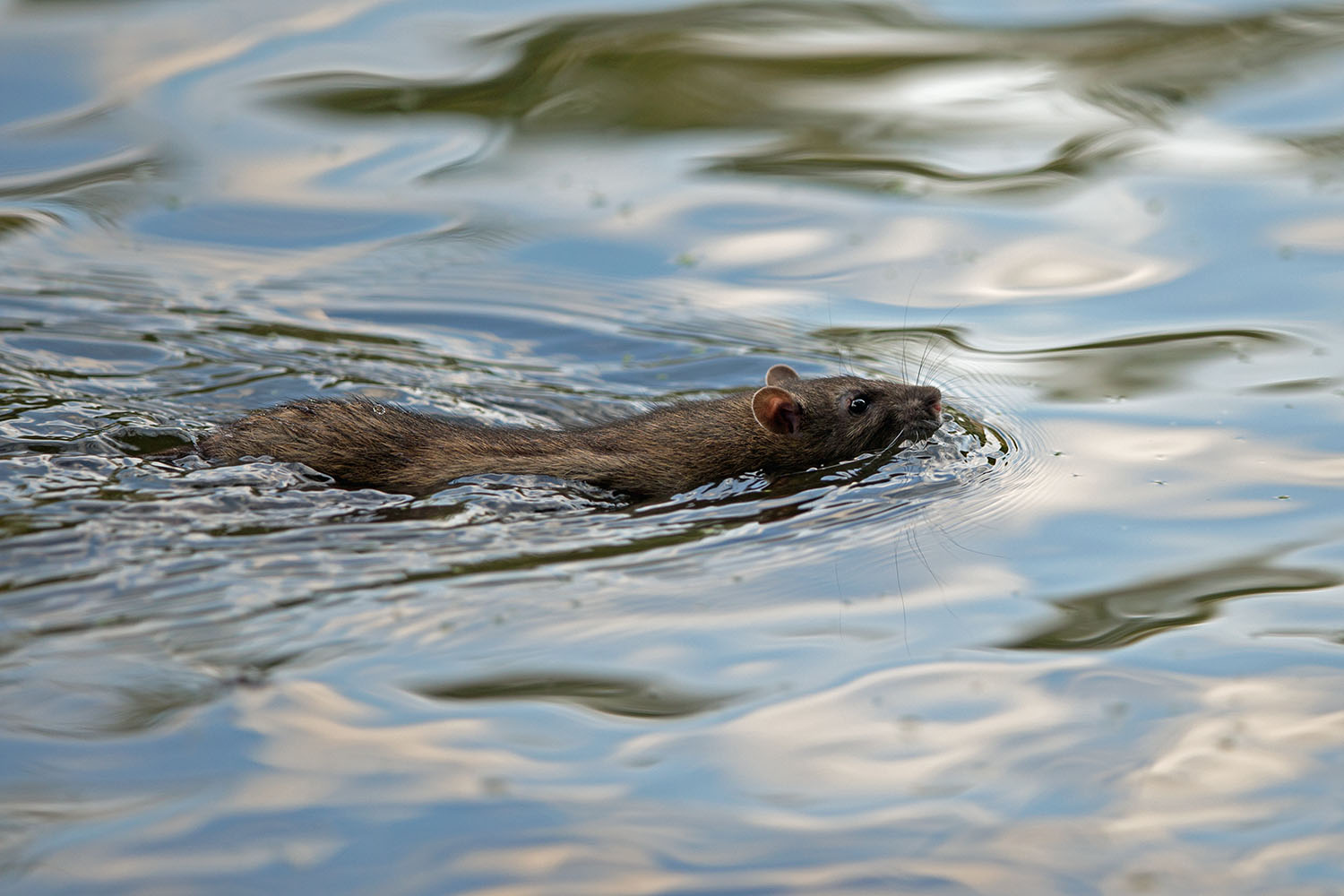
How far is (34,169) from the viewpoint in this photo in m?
10.7

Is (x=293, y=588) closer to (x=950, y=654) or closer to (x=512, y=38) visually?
(x=950, y=654)

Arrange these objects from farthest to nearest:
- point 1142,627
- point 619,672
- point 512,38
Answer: point 512,38 → point 1142,627 → point 619,672

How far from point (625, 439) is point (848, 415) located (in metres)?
1.11

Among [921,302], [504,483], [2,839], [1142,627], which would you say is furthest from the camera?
[921,302]

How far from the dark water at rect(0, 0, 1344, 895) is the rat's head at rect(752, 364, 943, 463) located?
0.74ft

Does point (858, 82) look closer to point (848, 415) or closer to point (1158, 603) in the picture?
point (848, 415)

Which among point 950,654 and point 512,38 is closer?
point 950,654

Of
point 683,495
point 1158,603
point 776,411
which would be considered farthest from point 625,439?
point 1158,603

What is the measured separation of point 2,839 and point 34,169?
738 centimetres

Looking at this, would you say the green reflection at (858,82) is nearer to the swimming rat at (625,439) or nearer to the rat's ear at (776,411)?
the swimming rat at (625,439)

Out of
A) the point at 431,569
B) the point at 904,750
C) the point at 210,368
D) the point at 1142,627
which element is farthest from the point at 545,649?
the point at 210,368

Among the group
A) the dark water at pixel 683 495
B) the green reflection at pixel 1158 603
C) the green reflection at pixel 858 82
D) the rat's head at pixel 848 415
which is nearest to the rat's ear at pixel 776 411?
the rat's head at pixel 848 415

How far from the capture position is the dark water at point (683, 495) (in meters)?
4.57

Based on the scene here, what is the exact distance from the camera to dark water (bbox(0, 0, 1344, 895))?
15.0 ft
